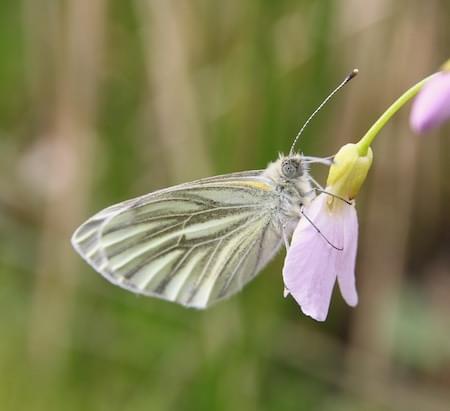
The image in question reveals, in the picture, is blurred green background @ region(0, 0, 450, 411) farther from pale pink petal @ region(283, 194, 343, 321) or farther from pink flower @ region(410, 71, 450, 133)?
pink flower @ region(410, 71, 450, 133)

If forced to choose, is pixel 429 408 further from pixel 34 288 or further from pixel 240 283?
pixel 34 288

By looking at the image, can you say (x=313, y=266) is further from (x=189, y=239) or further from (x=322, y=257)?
(x=189, y=239)

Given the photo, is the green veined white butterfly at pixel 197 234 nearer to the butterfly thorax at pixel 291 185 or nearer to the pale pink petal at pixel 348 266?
the butterfly thorax at pixel 291 185

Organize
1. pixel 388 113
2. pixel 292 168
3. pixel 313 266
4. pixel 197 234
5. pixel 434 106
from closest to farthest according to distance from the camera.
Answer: pixel 434 106, pixel 388 113, pixel 313 266, pixel 292 168, pixel 197 234

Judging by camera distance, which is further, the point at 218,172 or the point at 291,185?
the point at 218,172

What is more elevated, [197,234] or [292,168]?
[292,168]

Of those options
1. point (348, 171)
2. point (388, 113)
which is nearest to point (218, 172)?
point (348, 171)

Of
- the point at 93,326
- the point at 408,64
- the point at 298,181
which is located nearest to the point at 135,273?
the point at 298,181
